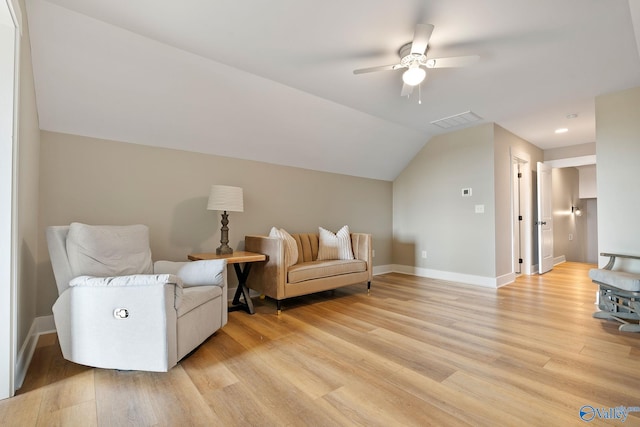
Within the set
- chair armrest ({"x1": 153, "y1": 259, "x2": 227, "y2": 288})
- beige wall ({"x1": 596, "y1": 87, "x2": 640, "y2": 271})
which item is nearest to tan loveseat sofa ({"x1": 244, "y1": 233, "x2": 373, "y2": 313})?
chair armrest ({"x1": 153, "y1": 259, "x2": 227, "y2": 288})

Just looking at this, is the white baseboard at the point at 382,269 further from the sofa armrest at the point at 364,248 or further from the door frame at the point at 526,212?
the door frame at the point at 526,212

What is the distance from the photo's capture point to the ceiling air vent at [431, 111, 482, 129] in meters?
3.86

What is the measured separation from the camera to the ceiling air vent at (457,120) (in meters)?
3.86

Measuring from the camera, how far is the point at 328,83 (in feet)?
9.83

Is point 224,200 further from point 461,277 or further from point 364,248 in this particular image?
point 461,277

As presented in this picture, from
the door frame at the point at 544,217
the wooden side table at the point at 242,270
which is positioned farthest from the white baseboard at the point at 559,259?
the wooden side table at the point at 242,270

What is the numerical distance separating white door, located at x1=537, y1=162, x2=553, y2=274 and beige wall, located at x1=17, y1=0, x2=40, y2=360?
6464mm

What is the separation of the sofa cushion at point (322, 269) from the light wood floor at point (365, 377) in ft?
1.37

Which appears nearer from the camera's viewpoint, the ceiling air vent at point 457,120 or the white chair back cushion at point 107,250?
the white chair back cushion at point 107,250

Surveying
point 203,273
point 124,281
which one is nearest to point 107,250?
point 124,281

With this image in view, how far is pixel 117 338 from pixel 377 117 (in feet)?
12.1

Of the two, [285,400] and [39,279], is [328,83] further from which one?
[39,279]

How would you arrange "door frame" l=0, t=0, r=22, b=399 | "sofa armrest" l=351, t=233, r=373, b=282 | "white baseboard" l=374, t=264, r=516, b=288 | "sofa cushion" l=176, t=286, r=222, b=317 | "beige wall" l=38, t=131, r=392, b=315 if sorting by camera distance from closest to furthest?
1. "door frame" l=0, t=0, r=22, b=399
2. "sofa cushion" l=176, t=286, r=222, b=317
3. "beige wall" l=38, t=131, r=392, b=315
4. "sofa armrest" l=351, t=233, r=373, b=282
5. "white baseboard" l=374, t=264, r=516, b=288

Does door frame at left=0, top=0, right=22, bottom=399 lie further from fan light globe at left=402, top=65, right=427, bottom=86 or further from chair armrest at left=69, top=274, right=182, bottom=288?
fan light globe at left=402, top=65, right=427, bottom=86
